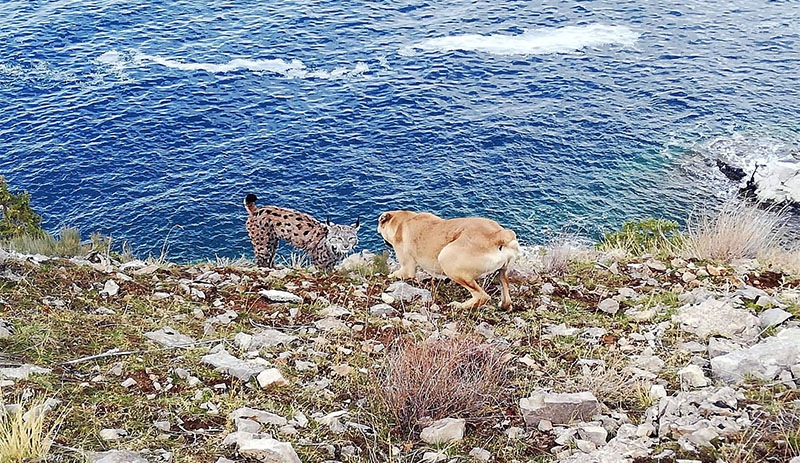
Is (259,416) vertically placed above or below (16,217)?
above

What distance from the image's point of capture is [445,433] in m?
6.24

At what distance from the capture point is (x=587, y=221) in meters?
30.2

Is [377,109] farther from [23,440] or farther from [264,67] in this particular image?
[23,440]

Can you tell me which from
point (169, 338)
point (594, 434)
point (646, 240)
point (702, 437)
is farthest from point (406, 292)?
point (646, 240)

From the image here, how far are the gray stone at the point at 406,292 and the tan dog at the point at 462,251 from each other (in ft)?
1.23

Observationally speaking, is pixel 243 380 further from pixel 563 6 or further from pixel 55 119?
pixel 563 6

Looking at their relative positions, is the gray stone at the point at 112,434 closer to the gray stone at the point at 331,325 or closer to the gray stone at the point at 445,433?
the gray stone at the point at 445,433

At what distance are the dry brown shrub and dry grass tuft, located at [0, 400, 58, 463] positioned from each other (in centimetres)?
254

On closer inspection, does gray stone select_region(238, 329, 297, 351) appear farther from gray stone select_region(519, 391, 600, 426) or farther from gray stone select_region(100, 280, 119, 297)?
gray stone select_region(519, 391, 600, 426)

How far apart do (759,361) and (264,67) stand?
→ 3690 cm

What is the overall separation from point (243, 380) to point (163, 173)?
2696cm

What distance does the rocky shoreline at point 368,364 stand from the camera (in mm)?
5969

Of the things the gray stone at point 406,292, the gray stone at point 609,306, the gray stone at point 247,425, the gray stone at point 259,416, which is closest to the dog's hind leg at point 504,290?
the gray stone at point 406,292

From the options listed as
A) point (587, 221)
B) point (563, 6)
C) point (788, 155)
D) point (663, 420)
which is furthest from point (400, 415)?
point (563, 6)
